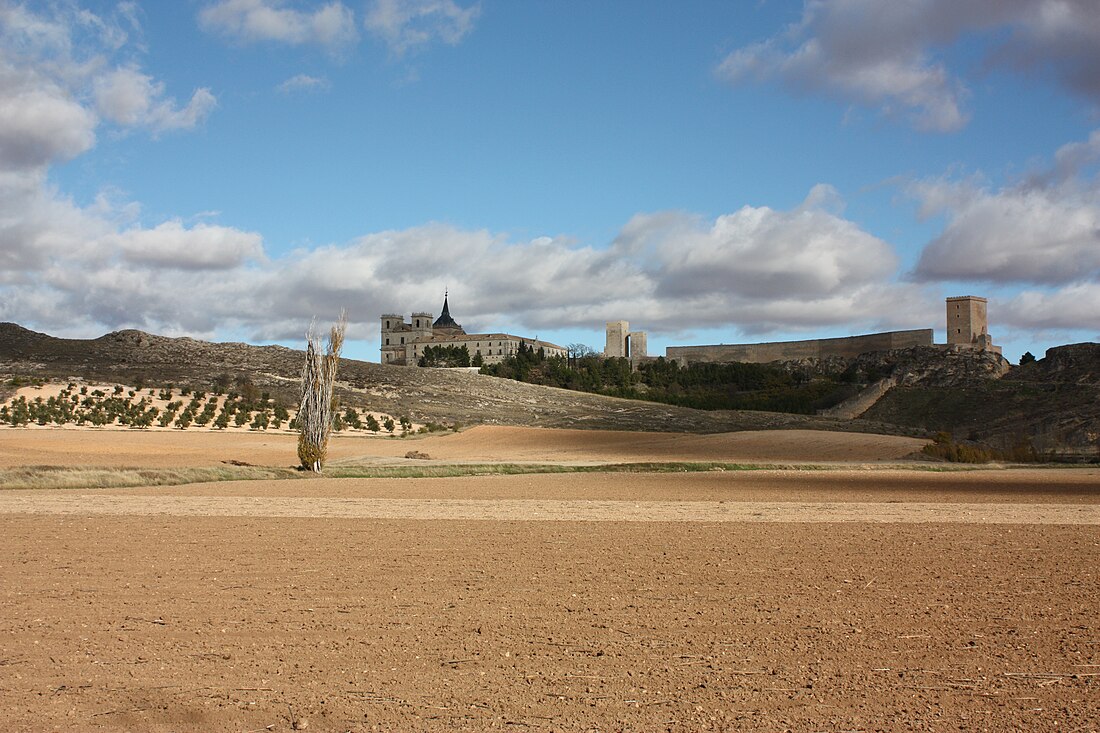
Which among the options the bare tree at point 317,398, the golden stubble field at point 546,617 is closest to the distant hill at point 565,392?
Answer: the bare tree at point 317,398

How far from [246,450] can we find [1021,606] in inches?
1137

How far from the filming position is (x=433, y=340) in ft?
448

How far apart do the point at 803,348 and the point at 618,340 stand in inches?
1115

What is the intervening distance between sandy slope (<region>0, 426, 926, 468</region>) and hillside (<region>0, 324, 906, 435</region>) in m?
4.89

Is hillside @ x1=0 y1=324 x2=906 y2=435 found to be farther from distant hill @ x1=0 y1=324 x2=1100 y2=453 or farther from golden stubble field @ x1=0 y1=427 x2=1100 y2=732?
golden stubble field @ x1=0 y1=427 x2=1100 y2=732

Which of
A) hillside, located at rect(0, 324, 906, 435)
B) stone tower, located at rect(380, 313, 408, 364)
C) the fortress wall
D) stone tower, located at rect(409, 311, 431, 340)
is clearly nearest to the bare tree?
hillside, located at rect(0, 324, 906, 435)

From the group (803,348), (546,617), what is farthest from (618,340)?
(546,617)

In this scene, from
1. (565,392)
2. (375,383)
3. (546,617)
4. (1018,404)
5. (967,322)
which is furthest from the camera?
(967,322)

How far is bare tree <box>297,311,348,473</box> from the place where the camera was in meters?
26.1

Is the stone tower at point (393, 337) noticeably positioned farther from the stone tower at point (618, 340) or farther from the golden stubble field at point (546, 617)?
the golden stubble field at point (546, 617)

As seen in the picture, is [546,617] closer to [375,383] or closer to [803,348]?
[375,383]

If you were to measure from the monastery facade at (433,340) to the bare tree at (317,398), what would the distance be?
3550 inches

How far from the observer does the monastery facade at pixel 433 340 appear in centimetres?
13038

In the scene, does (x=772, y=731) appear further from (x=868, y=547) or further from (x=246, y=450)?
(x=246, y=450)
